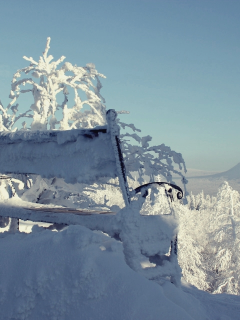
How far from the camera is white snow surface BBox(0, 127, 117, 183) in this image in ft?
7.54

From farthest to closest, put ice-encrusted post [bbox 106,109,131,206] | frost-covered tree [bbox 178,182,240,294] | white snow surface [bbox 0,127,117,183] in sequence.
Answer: frost-covered tree [bbox 178,182,240,294] → white snow surface [bbox 0,127,117,183] → ice-encrusted post [bbox 106,109,131,206]

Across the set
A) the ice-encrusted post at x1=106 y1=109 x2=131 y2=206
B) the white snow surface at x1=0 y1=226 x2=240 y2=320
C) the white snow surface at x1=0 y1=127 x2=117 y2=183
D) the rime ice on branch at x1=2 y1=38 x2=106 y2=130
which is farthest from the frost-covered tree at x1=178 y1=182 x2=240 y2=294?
the white snow surface at x1=0 y1=226 x2=240 y2=320

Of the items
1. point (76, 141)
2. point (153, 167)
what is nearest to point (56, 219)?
point (76, 141)

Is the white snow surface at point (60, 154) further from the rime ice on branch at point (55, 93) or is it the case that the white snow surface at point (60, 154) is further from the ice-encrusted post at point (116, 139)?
the rime ice on branch at point (55, 93)

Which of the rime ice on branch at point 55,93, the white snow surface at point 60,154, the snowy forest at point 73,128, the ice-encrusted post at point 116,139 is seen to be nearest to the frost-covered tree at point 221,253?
the snowy forest at point 73,128

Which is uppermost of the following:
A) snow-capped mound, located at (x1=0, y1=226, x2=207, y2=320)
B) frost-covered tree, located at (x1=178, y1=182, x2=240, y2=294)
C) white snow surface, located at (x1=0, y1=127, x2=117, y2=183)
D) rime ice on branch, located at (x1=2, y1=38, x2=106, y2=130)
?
rime ice on branch, located at (x1=2, y1=38, x2=106, y2=130)

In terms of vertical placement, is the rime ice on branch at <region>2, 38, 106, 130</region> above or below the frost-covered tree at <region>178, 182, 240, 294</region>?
above

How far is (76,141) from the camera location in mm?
2439

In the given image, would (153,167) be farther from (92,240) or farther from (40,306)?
(40,306)

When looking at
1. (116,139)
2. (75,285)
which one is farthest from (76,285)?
(116,139)

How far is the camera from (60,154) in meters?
2.53

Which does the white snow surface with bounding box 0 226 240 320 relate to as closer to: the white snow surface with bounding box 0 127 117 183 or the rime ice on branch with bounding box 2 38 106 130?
the white snow surface with bounding box 0 127 117 183

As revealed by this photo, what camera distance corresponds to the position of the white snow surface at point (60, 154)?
2.30m

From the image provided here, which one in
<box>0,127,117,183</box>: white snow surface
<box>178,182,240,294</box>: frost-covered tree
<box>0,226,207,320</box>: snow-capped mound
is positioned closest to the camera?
<box>0,226,207,320</box>: snow-capped mound
